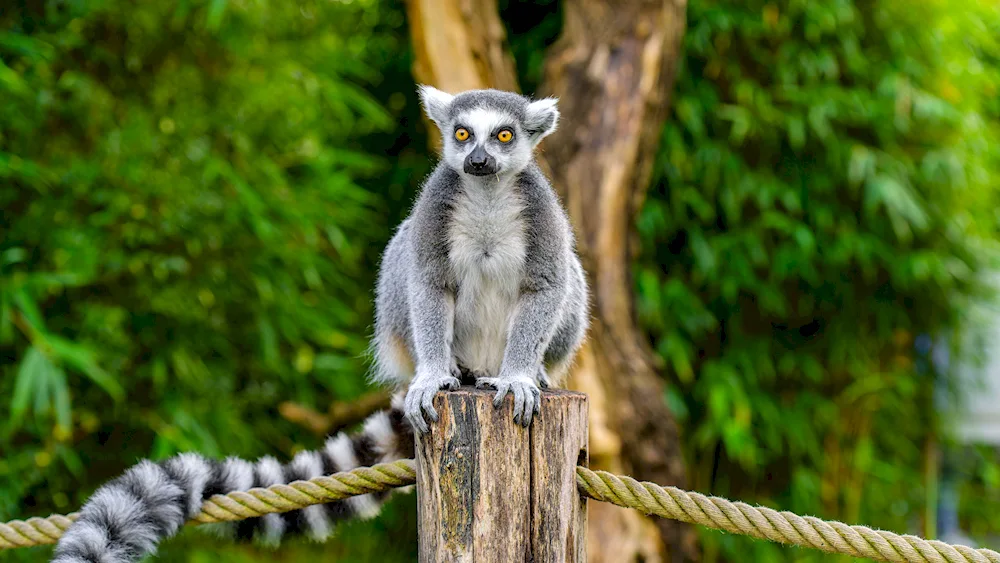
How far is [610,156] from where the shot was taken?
12.3 ft

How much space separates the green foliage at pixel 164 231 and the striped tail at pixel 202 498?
1360 millimetres

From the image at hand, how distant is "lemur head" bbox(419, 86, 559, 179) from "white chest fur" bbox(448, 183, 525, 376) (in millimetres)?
77

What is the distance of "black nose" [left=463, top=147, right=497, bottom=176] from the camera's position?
207cm

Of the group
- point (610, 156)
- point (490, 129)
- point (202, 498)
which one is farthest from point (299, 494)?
point (610, 156)

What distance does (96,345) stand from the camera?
11.3 feet

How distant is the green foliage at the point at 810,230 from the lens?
170 inches

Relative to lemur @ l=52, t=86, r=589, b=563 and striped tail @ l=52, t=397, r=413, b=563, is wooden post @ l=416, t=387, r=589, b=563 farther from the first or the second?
striped tail @ l=52, t=397, r=413, b=563

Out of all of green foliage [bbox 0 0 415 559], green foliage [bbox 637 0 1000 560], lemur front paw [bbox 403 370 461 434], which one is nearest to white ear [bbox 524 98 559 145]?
lemur front paw [bbox 403 370 461 434]

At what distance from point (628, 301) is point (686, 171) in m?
0.89

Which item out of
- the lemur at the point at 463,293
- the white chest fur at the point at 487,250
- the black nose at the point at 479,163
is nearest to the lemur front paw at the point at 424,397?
the lemur at the point at 463,293

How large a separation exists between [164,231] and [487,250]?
199cm

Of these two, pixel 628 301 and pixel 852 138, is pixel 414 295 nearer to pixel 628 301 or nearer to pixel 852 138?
pixel 628 301

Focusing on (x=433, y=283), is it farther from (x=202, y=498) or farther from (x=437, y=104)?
(x=202, y=498)

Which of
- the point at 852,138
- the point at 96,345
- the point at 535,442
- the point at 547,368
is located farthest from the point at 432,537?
the point at 852,138
